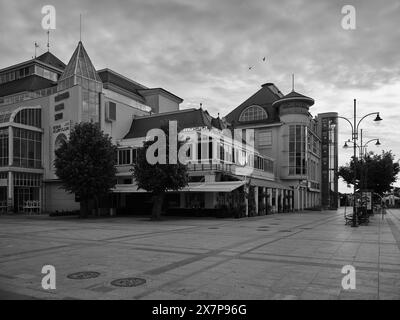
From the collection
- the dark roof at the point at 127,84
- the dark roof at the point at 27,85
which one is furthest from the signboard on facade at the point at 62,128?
the dark roof at the point at 127,84

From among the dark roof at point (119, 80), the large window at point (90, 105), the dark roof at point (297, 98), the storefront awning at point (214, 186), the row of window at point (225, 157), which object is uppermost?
the dark roof at point (119, 80)

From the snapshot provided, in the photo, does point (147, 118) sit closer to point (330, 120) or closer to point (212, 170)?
point (212, 170)

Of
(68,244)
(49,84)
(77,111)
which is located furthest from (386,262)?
(49,84)

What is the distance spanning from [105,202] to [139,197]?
389 centimetres

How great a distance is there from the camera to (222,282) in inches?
340

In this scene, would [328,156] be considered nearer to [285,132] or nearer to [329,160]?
[329,160]

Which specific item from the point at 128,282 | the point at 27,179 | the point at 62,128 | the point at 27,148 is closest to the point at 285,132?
the point at 62,128

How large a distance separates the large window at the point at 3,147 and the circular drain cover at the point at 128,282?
128 ft

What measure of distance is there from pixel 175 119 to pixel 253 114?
2437cm

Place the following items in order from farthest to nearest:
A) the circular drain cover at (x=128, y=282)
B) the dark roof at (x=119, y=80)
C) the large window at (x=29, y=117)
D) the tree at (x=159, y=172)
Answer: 1. the dark roof at (x=119, y=80)
2. the large window at (x=29, y=117)
3. the tree at (x=159, y=172)
4. the circular drain cover at (x=128, y=282)

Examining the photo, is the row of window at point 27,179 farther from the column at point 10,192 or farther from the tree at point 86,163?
the tree at point 86,163

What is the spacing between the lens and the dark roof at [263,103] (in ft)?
213

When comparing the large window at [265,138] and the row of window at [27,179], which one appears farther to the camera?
the large window at [265,138]

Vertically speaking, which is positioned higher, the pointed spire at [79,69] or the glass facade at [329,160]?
the pointed spire at [79,69]
